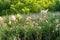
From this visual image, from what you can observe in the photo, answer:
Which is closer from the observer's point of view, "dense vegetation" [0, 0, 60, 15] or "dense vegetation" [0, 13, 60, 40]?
"dense vegetation" [0, 13, 60, 40]

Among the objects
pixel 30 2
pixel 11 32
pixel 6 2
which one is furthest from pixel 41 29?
pixel 6 2

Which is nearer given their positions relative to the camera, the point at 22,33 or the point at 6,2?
the point at 22,33

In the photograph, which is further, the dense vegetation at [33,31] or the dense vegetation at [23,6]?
the dense vegetation at [23,6]

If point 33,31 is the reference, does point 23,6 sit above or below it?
below

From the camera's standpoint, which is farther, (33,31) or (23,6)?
(23,6)

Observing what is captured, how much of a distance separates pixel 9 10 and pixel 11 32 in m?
6.88

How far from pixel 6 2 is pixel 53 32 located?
7372 mm

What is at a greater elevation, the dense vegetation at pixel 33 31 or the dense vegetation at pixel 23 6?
the dense vegetation at pixel 33 31

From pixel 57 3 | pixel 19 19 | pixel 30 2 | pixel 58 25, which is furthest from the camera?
pixel 57 3

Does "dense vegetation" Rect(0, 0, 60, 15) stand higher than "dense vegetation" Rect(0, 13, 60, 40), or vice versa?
"dense vegetation" Rect(0, 13, 60, 40)

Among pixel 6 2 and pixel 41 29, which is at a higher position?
pixel 41 29

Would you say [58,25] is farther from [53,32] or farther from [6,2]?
[6,2]

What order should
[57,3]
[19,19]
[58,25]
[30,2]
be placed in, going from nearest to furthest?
[58,25]
[19,19]
[30,2]
[57,3]

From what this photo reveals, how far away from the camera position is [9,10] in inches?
458
